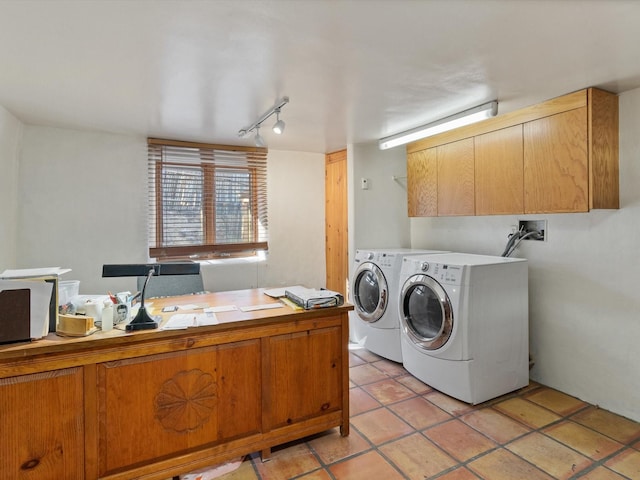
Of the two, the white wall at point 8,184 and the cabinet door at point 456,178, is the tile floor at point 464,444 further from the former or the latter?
the white wall at point 8,184

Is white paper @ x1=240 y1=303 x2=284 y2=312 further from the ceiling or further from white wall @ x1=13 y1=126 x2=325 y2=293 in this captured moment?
white wall @ x1=13 y1=126 x2=325 y2=293

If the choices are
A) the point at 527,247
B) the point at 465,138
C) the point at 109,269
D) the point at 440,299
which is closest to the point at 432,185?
the point at 465,138

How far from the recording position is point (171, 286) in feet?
9.75

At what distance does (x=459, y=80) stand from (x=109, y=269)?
2.30 meters

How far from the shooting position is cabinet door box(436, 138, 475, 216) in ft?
10.3

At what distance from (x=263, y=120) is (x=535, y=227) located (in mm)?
2440

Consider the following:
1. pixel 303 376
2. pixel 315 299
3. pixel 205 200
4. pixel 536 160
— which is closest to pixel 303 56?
pixel 315 299

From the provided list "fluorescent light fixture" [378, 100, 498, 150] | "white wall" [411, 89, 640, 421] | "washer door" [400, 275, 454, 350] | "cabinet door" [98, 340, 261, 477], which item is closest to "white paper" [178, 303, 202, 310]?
"cabinet door" [98, 340, 261, 477]

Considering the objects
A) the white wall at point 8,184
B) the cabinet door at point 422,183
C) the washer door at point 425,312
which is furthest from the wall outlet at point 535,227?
the white wall at point 8,184

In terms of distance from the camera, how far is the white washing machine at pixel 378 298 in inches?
133

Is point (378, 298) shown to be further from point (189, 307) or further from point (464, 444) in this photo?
point (189, 307)

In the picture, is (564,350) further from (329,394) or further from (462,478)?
(329,394)

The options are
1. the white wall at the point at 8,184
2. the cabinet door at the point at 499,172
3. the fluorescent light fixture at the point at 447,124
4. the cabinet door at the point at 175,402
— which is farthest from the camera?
the cabinet door at the point at 499,172

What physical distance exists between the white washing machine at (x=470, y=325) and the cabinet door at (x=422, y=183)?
76 centimetres
